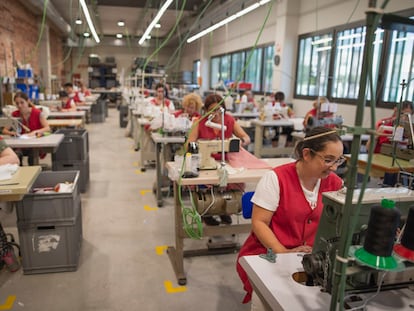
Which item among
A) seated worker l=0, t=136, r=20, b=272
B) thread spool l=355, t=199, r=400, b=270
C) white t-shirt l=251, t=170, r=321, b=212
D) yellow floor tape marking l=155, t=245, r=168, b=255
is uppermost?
thread spool l=355, t=199, r=400, b=270

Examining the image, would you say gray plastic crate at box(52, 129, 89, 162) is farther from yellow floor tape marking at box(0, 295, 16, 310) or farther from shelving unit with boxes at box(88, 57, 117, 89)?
shelving unit with boxes at box(88, 57, 117, 89)

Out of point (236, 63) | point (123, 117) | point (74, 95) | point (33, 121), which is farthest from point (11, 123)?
point (236, 63)

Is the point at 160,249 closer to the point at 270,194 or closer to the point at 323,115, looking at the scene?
the point at 270,194

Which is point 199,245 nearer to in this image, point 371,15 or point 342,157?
point 342,157

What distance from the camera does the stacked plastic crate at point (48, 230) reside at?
2309mm

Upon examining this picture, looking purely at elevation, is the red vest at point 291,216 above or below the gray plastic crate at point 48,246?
above

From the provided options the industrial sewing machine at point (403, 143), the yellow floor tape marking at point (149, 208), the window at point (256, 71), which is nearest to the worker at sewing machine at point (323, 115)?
the industrial sewing machine at point (403, 143)

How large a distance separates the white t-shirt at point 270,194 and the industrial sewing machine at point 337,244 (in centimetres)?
43

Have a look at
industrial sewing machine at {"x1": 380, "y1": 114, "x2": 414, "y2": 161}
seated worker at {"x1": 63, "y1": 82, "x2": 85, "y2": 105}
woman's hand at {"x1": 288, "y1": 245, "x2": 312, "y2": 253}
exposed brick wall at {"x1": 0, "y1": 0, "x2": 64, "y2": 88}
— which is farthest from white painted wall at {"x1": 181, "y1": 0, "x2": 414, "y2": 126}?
exposed brick wall at {"x1": 0, "y1": 0, "x2": 64, "y2": 88}

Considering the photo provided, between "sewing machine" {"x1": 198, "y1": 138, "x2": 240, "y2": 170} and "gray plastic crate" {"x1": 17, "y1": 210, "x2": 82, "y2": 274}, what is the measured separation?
1002 millimetres

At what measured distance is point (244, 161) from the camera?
262cm

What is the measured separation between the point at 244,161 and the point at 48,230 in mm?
1471

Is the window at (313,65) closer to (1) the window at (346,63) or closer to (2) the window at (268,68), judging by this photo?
(1) the window at (346,63)

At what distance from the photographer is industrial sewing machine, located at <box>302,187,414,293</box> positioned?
38.7 inches
